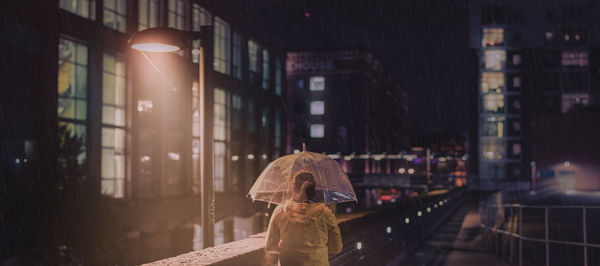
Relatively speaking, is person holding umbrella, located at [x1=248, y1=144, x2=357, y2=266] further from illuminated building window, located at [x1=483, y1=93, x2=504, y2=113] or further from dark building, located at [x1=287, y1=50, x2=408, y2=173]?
illuminated building window, located at [x1=483, y1=93, x2=504, y2=113]

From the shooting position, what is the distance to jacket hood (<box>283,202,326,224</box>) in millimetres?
6055

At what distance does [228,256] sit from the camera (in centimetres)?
675

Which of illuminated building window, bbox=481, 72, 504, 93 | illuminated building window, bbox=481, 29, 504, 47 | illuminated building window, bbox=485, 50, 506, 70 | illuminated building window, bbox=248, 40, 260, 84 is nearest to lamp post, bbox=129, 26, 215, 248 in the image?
illuminated building window, bbox=248, 40, 260, 84

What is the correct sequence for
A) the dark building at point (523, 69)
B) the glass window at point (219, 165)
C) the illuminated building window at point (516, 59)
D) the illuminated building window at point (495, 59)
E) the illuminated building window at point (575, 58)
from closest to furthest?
the glass window at point (219, 165) < the dark building at point (523, 69) < the illuminated building window at point (575, 58) < the illuminated building window at point (516, 59) < the illuminated building window at point (495, 59)

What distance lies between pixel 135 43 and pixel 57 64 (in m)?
21.7

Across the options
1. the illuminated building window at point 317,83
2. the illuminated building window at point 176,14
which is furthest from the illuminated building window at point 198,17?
the illuminated building window at point 317,83

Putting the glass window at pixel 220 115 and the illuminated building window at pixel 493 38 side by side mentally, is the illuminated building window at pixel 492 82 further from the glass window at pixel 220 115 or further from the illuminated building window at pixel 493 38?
the glass window at pixel 220 115

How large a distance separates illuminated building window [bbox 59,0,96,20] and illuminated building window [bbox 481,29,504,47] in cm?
7546

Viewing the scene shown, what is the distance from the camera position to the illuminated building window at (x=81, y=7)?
1153 inches

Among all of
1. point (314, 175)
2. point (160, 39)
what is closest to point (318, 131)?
point (160, 39)

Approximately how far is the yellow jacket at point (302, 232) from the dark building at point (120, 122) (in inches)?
428

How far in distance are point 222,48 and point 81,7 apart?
15.9 m

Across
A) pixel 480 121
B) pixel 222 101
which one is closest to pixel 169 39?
pixel 222 101

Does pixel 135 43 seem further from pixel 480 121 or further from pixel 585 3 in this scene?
pixel 585 3
